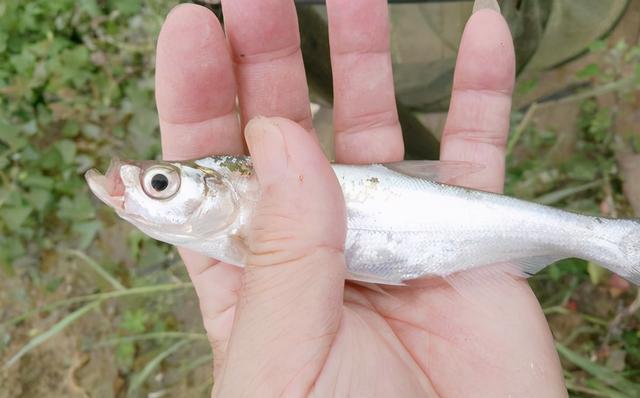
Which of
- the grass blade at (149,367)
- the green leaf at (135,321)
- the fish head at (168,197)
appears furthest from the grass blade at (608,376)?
the green leaf at (135,321)

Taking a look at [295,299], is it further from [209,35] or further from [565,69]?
[565,69]

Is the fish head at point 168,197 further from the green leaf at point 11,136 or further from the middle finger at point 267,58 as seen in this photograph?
the green leaf at point 11,136

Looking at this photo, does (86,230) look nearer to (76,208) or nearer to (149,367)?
(76,208)

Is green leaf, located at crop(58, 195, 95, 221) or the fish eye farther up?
the fish eye

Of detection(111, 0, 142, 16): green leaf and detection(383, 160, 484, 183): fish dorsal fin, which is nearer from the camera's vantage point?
detection(383, 160, 484, 183): fish dorsal fin

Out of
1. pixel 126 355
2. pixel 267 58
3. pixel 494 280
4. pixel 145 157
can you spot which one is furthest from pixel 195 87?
pixel 126 355

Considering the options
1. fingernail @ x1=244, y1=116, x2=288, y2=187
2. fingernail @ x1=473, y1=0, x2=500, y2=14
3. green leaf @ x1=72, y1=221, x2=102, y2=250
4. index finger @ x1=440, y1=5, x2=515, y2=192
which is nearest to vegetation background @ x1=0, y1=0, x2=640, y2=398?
green leaf @ x1=72, y1=221, x2=102, y2=250

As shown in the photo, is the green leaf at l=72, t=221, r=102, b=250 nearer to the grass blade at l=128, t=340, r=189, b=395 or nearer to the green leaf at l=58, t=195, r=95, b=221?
the green leaf at l=58, t=195, r=95, b=221
